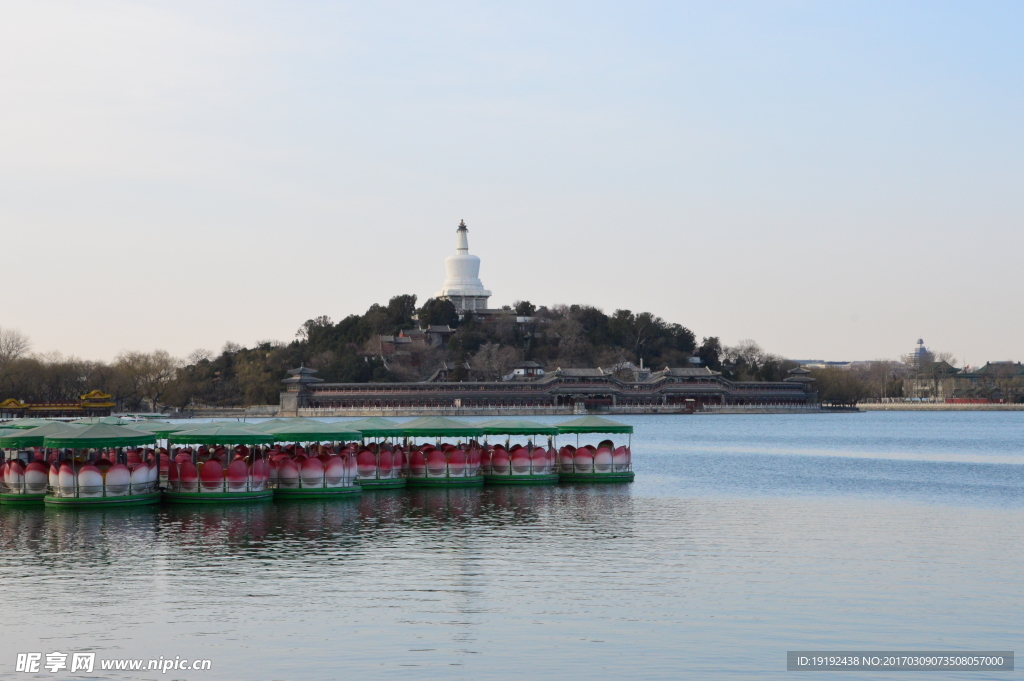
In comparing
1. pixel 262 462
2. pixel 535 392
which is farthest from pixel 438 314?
pixel 262 462

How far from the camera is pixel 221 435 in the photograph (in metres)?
39.4

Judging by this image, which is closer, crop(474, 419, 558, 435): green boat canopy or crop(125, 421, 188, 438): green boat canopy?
crop(125, 421, 188, 438): green boat canopy

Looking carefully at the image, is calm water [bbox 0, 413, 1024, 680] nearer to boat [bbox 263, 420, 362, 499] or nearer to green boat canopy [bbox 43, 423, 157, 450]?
boat [bbox 263, 420, 362, 499]

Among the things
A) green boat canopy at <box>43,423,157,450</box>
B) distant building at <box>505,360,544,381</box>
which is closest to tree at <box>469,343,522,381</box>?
distant building at <box>505,360,544,381</box>

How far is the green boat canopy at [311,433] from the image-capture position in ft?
139

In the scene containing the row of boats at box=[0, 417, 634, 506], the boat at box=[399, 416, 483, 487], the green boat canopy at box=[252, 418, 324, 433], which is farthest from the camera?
the boat at box=[399, 416, 483, 487]

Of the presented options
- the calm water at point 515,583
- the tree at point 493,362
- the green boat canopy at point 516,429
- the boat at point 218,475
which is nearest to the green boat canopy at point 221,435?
the boat at point 218,475

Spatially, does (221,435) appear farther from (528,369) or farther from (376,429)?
(528,369)

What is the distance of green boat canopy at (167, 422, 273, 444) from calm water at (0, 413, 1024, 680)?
7.80 feet

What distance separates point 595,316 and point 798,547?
16687 cm

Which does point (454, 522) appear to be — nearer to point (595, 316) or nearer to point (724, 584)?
point (724, 584)

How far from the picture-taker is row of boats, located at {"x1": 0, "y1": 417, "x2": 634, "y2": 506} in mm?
38500

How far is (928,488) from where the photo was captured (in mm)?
49094

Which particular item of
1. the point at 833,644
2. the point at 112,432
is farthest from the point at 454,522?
the point at 833,644
